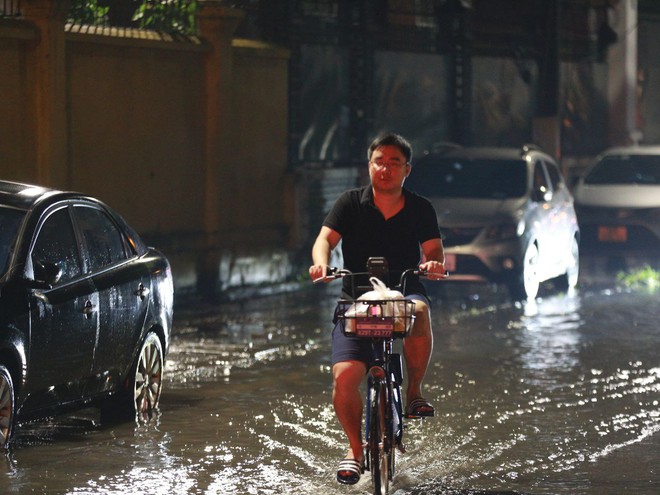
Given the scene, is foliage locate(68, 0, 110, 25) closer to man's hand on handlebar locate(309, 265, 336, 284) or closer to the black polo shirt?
the black polo shirt

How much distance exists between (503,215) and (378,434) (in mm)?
10971

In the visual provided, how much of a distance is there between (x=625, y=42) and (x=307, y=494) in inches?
1049

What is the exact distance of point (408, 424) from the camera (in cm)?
1038

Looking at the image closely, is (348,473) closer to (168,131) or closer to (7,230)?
(7,230)

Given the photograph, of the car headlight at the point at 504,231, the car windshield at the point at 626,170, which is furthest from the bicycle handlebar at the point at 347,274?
the car windshield at the point at 626,170

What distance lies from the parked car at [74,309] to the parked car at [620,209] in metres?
11.5

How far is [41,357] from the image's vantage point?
29.9 feet

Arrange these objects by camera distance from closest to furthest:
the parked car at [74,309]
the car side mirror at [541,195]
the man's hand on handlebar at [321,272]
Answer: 1. the man's hand on handlebar at [321,272]
2. the parked car at [74,309]
3. the car side mirror at [541,195]

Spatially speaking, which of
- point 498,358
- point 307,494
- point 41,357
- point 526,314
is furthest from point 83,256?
point 526,314

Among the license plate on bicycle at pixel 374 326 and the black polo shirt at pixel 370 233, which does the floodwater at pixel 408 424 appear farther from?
the black polo shirt at pixel 370 233

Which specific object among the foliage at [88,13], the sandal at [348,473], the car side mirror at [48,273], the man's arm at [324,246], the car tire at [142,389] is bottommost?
the car tire at [142,389]

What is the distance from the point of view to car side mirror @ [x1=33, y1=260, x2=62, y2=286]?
9086 mm

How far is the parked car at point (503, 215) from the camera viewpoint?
18391mm

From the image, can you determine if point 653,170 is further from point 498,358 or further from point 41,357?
point 41,357
